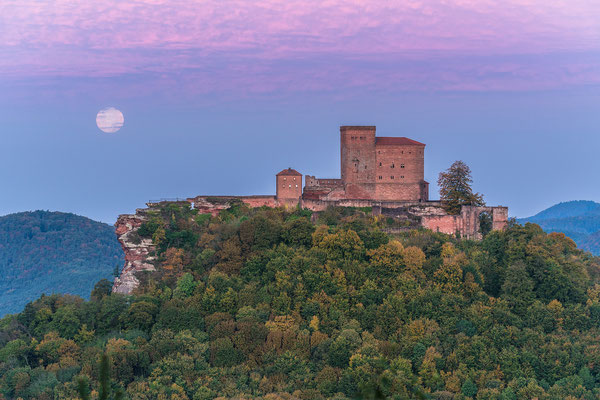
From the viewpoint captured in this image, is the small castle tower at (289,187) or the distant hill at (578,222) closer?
the small castle tower at (289,187)

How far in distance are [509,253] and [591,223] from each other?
89122 mm

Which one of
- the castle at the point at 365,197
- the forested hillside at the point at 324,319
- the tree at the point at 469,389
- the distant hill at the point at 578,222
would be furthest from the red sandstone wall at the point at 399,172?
the distant hill at the point at 578,222

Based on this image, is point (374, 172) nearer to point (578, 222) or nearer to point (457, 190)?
point (457, 190)

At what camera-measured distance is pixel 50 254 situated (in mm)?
103438

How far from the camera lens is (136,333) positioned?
3709 cm

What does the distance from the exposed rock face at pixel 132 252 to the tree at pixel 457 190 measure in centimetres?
1838

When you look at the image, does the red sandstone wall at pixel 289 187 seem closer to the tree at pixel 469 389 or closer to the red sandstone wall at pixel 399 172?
the red sandstone wall at pixel 399 172

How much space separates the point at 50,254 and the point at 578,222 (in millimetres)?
83429

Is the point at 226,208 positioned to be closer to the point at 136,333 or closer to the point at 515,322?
the point at 136,333

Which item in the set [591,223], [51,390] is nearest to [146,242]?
[51,390]

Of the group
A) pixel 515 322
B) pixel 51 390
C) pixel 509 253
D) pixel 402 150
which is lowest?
pixel 51 390

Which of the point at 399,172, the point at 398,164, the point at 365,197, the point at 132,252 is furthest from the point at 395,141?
the point at 132,252

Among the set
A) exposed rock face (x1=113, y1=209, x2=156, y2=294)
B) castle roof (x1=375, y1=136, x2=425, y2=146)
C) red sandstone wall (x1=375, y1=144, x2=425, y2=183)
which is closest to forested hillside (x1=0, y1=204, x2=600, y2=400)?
Result: exposed rock face (x1=113, y1=209, x2=156, y2=294)

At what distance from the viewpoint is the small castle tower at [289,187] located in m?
44.8
